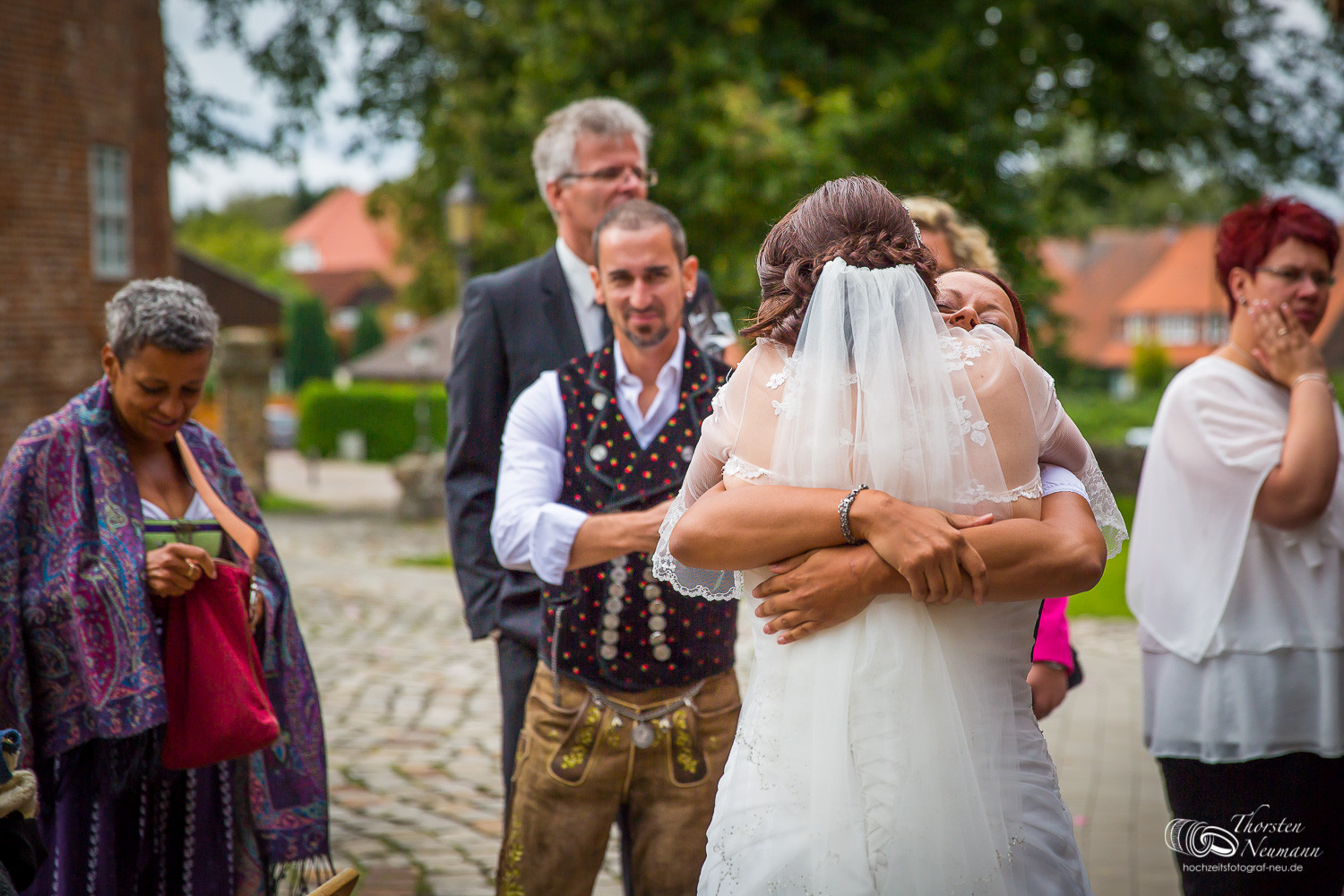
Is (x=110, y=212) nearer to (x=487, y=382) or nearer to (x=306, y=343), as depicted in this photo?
(x=487, y=382)

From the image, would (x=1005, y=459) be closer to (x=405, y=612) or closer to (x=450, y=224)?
(x=405, y=612)

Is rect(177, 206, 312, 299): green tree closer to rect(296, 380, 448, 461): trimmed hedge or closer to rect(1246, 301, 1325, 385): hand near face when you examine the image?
rect(296, 380, 448, 461): trimmed hedge

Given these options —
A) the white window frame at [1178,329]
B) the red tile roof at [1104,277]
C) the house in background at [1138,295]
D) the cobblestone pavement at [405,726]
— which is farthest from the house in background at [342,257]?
the cobblestone pavement at [405,726]

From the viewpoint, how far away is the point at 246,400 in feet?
65.4

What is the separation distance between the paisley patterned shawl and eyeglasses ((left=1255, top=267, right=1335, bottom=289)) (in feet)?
9.95

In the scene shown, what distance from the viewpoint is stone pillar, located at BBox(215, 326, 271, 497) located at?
1973 cm

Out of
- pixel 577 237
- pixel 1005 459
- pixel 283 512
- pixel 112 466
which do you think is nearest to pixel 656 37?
pixel 577 237

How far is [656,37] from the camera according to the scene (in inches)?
441

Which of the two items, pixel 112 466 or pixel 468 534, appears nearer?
pixel 112 466

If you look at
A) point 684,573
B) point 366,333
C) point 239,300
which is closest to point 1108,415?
point 239,300

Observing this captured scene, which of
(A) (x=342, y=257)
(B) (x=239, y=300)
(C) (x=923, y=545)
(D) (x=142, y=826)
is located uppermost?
(A) (x=342, y=257)

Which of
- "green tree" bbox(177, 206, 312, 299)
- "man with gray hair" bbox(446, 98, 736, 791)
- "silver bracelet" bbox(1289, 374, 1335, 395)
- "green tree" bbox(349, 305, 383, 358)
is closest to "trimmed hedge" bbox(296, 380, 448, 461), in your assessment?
"green tree" bbox(349, 305, 383, 358)

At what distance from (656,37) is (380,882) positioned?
8.71 metres

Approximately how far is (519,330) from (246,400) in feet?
58.2
